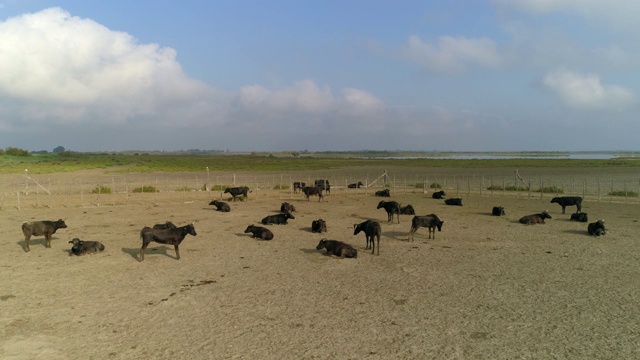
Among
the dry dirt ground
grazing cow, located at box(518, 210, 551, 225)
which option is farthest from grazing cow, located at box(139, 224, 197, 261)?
grazing cow, located at box(518, 210, 551, 225)

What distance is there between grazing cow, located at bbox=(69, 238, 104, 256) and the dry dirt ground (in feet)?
1.02

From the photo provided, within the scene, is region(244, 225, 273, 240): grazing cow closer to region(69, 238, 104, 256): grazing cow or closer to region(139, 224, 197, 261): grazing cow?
region(139, 224, 197, 261): grazing cow

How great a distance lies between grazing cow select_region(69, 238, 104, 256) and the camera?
50.3 feet

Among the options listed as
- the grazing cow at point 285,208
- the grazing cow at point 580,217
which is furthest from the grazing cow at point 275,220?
the grazing cow at point 580,217

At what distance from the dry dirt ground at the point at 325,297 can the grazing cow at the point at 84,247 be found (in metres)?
0.31

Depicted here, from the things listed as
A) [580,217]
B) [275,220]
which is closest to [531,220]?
[580,217]

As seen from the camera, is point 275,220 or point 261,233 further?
point 275,220

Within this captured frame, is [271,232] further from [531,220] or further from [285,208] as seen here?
[531,220]

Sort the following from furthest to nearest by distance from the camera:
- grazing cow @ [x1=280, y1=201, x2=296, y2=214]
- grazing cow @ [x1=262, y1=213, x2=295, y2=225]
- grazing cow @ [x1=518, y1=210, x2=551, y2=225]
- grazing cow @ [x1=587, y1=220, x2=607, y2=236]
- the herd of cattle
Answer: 1. grazing cow @ [x1=280, y1=201, x2=296, y2=214]
2. grazing cow @ [x1=262, y1=213, x2=295, y2=225]
3. grazing cow @ [x1=518, y1=210, x2=551, y2=225]
4. grazing cow @ [x1=587, y1=220, x2=607, y2=236]
5. the herd of cattle

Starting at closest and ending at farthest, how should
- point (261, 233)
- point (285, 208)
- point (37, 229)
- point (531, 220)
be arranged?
point (37, 229) < point (261, 233) < point (531, 220) < point (285, 208)

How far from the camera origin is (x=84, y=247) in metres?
15.5

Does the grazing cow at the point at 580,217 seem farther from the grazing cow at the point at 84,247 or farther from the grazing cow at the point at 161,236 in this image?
the grazing cow at the point at 84,247

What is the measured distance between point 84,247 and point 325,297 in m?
9.83

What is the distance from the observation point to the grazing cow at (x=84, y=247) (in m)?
15.3
